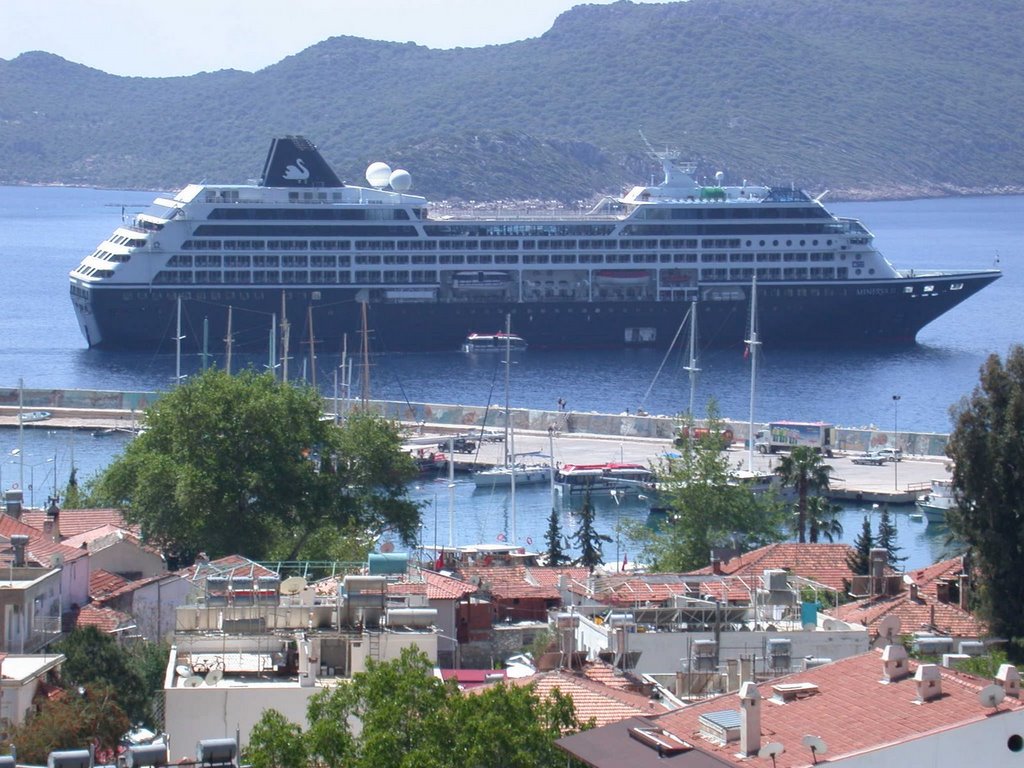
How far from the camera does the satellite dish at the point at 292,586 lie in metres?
20.5

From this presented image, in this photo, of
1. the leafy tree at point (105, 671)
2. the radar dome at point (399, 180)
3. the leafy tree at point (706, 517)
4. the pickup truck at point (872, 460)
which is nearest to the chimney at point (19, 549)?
the leafy tree at point (105, 671)

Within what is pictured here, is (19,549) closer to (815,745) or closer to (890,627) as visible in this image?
(890,627)

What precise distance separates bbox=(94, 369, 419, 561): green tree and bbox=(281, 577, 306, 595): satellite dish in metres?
9.38

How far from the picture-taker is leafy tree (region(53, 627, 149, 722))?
1936 cm

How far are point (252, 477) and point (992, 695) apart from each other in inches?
735

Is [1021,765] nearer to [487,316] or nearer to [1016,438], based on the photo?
[1016,438]

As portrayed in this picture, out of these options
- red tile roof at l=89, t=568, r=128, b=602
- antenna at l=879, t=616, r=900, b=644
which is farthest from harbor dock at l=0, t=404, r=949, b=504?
antenna at l=879, t=616, r=900, b=644

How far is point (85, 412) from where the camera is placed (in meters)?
63.4

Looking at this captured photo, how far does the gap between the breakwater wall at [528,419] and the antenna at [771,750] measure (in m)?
43.9

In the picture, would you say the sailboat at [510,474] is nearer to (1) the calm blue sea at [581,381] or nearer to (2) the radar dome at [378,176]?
(1) the calm blue sea at [581,381]

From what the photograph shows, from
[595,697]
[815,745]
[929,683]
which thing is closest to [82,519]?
[595,697]

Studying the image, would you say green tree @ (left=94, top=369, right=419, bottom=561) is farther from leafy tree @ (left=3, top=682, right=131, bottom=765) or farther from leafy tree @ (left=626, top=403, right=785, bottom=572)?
leafy tree @ (left=3, top=682, right=131, bottom=765)

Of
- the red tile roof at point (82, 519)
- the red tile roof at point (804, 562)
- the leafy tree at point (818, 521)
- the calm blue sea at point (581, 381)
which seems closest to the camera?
the red tile roof at point (804, 562)

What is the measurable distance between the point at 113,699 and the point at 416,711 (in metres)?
5.32
